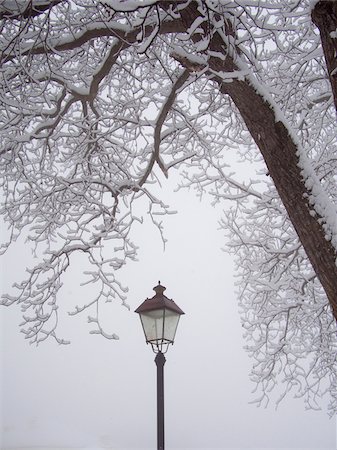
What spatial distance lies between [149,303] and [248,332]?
451 centimetres

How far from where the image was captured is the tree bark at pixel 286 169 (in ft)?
10.8

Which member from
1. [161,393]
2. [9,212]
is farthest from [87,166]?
[161,393]

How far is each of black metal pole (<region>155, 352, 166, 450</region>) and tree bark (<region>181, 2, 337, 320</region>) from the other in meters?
1.86

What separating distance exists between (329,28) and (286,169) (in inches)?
38.9

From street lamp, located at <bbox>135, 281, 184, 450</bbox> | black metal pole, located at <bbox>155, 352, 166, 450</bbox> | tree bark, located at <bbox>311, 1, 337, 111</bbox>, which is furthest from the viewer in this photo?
street lamp, located at <bbox>135, 281, 184, 450</bbox>

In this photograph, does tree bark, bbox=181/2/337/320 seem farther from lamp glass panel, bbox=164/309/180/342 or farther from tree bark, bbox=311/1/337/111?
lamp glass panel, bbox=164/309/180/342

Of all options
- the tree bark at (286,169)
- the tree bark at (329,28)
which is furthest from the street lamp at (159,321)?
the tree bark at (329,28)

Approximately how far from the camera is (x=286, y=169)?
3555 mm

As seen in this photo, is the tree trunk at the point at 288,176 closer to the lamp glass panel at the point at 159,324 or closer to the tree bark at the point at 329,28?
the tree bark at the point at 329,28

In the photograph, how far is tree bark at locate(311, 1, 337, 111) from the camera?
129 inches

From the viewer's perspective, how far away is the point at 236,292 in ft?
29.6

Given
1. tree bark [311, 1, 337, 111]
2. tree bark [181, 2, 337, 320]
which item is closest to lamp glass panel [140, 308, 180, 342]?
tree bark [181, 2, 337, 320]

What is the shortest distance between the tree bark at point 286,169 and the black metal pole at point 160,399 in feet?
6.10

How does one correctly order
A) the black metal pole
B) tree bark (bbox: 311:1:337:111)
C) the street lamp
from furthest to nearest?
the street lamp
the black metal pole
tree bark (bbox: 311:1:337:111)
